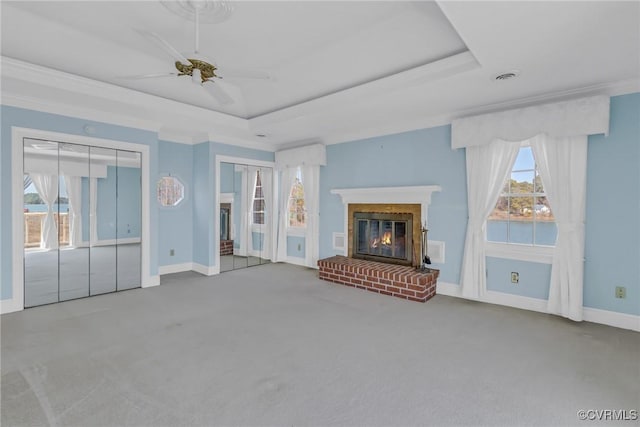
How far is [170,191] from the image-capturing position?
5391 mm

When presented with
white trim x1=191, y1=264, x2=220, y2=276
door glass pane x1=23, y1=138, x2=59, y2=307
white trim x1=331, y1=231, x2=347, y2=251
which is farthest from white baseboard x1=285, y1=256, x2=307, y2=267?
door glass pane x1=23, y1=138, x2=59, y2=307

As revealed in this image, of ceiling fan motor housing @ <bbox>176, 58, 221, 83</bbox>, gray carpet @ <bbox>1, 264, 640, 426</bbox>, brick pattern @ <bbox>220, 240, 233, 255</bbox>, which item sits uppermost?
ceiling fan motor housing @ <bbox>176, 58, 221, 83</bbox>

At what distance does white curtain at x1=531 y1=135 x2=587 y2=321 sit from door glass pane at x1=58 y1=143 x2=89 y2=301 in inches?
221

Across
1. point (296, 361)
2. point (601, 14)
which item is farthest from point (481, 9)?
point (296, 361)

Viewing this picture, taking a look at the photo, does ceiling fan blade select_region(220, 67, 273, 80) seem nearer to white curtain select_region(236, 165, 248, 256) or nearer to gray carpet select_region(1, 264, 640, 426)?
gray carpet select_region(1, 264, 640, 426)

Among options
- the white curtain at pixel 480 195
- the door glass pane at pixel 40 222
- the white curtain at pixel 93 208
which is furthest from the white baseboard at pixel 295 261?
the door glass pane at pixel 40 222

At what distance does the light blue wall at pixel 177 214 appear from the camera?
5285 millimetres

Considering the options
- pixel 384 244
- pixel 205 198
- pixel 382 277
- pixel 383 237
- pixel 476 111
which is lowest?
pixel 382 277

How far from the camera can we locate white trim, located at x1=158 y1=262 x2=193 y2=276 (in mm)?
5344

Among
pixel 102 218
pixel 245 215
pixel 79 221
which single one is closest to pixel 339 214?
pixel 245 215

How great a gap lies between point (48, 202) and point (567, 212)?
5959 mm

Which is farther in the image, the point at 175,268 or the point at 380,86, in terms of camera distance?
the point at 175,268

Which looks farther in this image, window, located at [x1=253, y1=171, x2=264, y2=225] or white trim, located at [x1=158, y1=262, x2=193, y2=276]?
window, located at [x1=253, y1=171, x2=264, y2=225]

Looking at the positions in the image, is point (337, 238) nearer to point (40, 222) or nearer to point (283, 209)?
point (283, 209)
